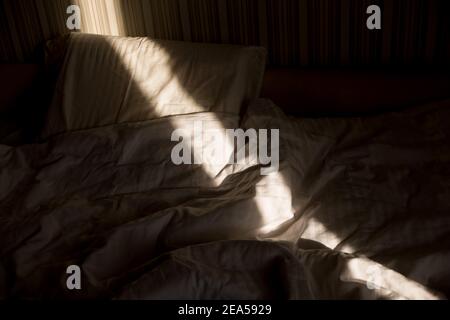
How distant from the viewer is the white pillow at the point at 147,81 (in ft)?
5.52

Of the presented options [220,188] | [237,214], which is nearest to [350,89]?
[220,188]

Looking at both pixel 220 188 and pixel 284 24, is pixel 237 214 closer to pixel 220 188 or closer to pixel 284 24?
pixel 220 188

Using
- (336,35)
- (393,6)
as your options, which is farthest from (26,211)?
(393,6)

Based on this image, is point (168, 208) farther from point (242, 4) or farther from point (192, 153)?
point (242, 4)

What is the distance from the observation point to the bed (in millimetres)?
1002

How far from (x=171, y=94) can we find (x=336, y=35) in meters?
0.59

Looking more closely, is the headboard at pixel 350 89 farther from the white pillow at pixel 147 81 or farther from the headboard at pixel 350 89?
the white pillow at pixel 147 81

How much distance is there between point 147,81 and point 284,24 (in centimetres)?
51

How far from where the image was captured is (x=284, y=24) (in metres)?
1.76

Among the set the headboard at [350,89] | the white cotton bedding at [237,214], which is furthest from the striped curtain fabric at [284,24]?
the white cotton bedding at [237,214]

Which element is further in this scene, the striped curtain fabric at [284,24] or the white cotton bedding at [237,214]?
the striped curtain fabric at [284,24]

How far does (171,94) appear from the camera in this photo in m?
1.70

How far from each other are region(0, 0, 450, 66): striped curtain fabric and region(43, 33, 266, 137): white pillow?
100 mm

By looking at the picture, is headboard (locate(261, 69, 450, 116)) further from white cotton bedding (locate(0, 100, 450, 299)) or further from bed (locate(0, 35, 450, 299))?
white cotton bedding (locate(0, 100, 450, 299))
